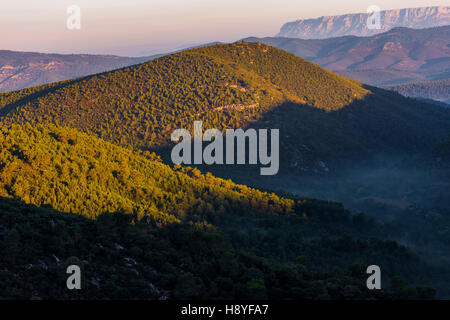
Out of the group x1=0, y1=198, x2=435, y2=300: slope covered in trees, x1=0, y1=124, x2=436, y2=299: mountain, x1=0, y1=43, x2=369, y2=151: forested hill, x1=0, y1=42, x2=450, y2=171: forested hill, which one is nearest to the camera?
x1=0, y1=198, x2=435, y2=300: slope covered in trees

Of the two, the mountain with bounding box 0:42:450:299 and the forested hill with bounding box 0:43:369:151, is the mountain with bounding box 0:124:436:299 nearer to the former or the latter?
the mountain with bounding box 0:42:450:299

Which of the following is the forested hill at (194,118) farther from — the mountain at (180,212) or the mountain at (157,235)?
the mountain at (157,235)

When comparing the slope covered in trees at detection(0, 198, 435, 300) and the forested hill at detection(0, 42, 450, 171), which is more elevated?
the forested hill at detection(0, 42, 450, 171)

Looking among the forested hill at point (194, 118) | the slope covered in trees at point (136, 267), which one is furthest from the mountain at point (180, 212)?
the forested hill at point (194, 118)

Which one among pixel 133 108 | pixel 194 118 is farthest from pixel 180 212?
pixel 133 108

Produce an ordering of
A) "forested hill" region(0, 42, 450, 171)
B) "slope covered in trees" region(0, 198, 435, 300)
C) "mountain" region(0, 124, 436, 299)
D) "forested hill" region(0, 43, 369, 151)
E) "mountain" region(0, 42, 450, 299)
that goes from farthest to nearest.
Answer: "forested hill" region(0, 42, 450, 171), "forested hill" region(0, 43, 369, 151), "mountain" region(0, 42, 450, 299), "mountain" region(0, 124, 436, 299), "slope covered in trees" region(0, 198, 435, 300)

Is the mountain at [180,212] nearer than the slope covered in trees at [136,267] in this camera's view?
No

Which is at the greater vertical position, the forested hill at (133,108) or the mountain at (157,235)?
the forested hill at (133,108)

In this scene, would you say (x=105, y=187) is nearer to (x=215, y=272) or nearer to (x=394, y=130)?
(x=215, y=272)

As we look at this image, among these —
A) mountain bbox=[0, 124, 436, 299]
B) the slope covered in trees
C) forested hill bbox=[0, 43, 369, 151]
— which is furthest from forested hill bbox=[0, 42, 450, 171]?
the slope covered in trees

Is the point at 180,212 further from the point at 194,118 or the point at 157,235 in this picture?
the point at 194,118
